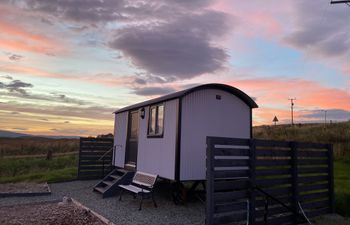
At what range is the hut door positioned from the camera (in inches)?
450

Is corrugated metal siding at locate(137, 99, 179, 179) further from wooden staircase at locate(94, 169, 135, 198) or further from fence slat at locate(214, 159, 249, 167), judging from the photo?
fence slat at locate(214, 159, 249, 167)

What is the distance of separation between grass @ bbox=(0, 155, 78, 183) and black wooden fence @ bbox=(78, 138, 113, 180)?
0.70m

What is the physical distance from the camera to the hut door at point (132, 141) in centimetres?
1144

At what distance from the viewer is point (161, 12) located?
10367 mm

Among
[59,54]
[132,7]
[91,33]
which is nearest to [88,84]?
[59,54]

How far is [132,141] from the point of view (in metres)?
11.8

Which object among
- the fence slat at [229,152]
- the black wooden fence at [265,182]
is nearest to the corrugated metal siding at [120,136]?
the black wooden fence at [265,182]

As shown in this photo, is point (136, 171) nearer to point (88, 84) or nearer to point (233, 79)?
point (88, 84)

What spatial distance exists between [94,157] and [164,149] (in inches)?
254

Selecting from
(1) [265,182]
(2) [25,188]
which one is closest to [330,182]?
(1) [265,182]

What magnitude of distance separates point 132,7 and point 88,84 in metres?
5.49

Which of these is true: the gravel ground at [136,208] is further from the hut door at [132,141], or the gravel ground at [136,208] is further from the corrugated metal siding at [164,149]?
the hut door at [132,141]

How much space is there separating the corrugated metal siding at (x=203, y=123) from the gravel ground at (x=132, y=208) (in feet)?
3.22

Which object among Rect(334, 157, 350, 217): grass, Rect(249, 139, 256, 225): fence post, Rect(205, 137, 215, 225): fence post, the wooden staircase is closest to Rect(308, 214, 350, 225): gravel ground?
Rect(334, 157, 350, 217): grass
